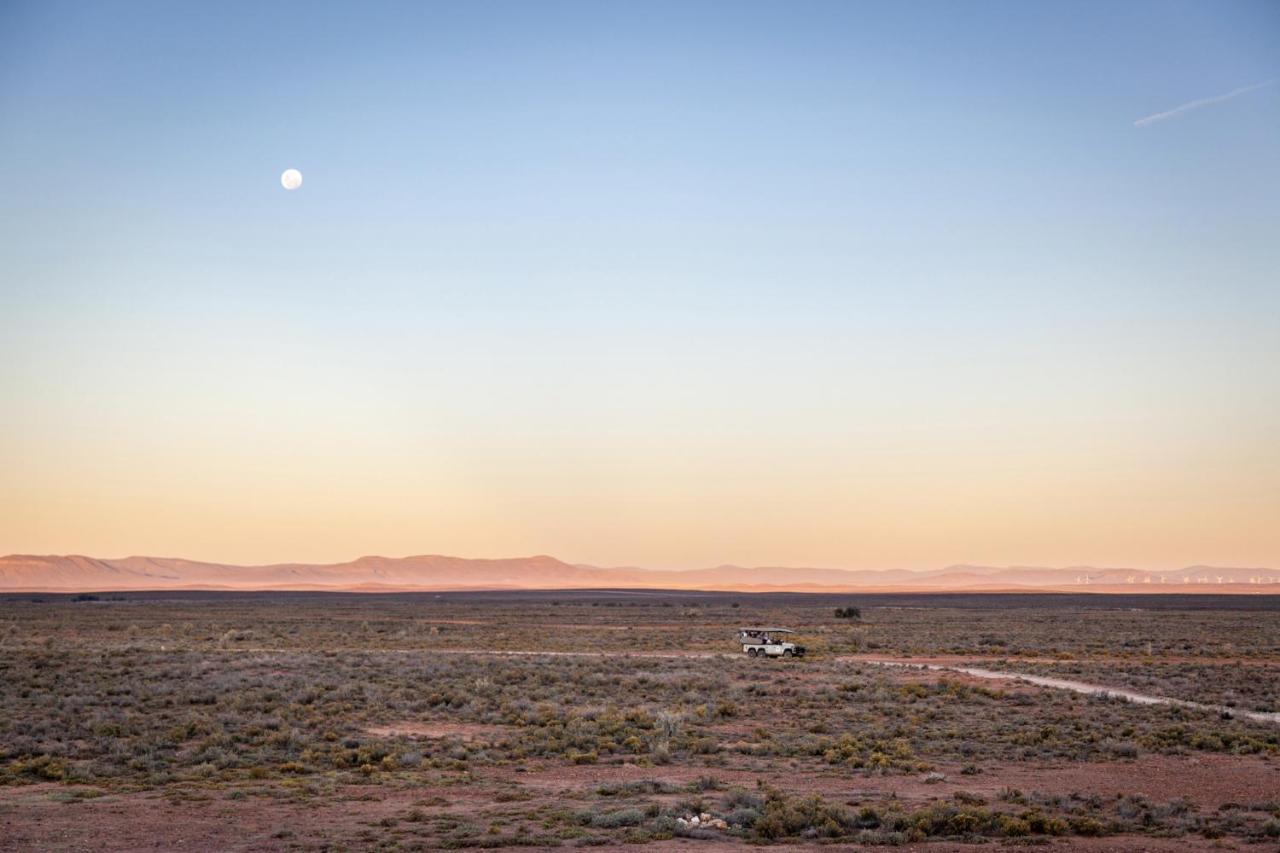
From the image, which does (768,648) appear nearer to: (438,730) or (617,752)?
(438,730)

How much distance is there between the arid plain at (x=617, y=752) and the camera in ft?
51.5

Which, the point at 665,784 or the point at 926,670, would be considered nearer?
the point at 665,784

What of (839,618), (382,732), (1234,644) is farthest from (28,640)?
(1234,644)

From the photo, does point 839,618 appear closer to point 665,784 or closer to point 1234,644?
point 1234,644

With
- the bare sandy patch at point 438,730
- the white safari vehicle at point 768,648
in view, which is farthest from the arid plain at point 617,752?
the white safari vehicle at point 768,648

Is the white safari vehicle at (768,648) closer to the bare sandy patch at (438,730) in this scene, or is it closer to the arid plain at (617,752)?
the arid plain at (617,752)

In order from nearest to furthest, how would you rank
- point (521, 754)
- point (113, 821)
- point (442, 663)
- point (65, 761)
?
point (113, 821) < point (65, 761) < point (521, 754) < point (442, 663)

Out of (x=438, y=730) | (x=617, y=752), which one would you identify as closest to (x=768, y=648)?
(x=438, y=730)

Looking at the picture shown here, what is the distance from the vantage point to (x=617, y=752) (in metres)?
23.2

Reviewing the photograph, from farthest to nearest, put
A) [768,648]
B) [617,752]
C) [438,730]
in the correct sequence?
1. [768,648]
2. [438,730]
3. [617,752]

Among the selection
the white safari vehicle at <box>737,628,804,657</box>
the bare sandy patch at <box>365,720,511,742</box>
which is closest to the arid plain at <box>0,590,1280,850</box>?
the bare sandy patch at <box>365,720,511,742</box>

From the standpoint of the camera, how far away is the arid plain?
51.5 ft

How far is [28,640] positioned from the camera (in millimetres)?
54750

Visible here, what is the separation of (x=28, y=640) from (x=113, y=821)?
45.5 metres
